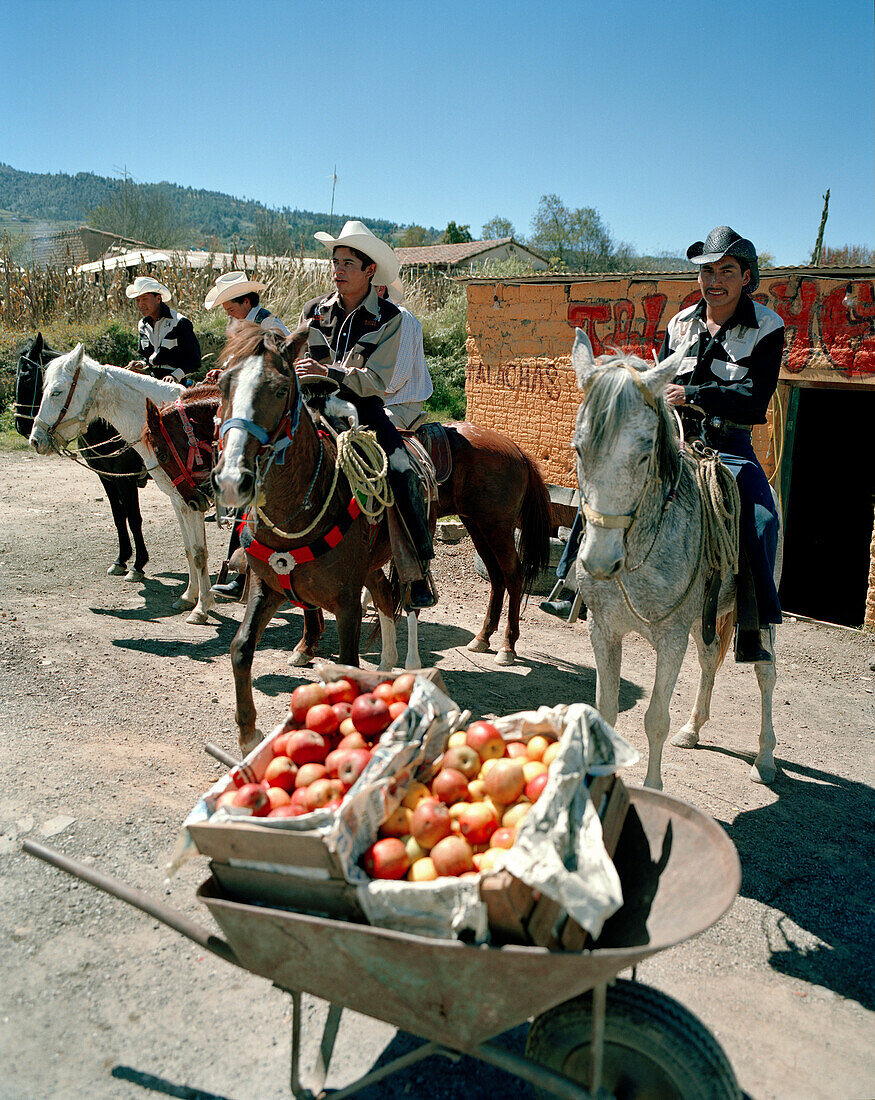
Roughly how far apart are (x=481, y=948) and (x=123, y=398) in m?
7.46

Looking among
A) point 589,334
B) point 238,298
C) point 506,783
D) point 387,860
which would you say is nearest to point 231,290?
point 238,298

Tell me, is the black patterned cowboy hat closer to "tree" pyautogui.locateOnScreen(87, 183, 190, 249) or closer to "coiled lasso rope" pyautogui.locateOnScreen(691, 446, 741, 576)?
"coiled lasso rope" pyautogui.locateOnScreen(691, 446, 741, 576)

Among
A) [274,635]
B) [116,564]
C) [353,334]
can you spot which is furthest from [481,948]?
[116,564]

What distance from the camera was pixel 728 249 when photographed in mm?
4246

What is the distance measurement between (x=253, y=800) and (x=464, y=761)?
0.73 meters

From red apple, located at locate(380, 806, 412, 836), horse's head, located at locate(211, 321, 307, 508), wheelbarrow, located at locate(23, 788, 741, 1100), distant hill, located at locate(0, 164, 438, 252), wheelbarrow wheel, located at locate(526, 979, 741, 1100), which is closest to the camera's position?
wheelbarrow, located at locate(23, 788, 741, 1100)

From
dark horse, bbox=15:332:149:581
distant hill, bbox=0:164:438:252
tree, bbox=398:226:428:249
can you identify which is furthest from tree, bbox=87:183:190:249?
dark horse, bbox=15:332:149:581

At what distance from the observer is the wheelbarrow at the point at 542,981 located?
2.00 metres

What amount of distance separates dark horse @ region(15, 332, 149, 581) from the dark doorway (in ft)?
29.1

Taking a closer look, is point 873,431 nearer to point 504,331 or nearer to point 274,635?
point 504,331

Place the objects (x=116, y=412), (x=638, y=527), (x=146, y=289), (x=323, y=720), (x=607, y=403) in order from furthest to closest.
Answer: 1. (x=146, y=289)
2. (x=116, y=412)
3. (x=638, y=527)
4. (x=607, y=403)
5. (x=323, y=720)

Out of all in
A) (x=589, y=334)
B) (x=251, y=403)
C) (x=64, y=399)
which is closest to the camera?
(x=251, y=403)

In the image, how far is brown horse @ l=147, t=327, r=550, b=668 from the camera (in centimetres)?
699

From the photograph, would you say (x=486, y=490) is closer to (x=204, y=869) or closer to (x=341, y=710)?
(x=204, y=869)
